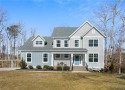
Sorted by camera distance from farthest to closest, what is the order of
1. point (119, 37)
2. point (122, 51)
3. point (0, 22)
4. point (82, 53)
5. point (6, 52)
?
1. point (6, 52)
2. point (0, 22)
3. point (119, 37)
4. point (122, 51)
5. point (82, 53)

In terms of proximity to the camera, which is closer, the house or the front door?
the house

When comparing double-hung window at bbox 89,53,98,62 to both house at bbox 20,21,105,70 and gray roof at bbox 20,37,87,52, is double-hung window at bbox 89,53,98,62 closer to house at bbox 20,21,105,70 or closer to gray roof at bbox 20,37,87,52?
house at bbox 20,21,105,70

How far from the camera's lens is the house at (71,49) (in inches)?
1478

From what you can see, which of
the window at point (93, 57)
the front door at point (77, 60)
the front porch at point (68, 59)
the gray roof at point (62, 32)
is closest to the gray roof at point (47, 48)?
the front porch at point (68, 59)

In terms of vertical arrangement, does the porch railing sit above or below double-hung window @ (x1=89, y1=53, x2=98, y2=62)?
below

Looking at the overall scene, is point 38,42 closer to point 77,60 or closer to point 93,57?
point 77,60

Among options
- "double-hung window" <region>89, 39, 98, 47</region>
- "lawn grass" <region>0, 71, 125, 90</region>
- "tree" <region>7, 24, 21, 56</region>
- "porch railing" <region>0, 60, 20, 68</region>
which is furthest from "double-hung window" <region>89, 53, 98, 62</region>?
"tree" <region>7, 24, 21, 56</region>

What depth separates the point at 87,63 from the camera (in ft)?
123

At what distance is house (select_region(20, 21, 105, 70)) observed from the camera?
37.5 metres

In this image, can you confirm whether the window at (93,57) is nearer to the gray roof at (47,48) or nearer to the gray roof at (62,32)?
the gray roof at (47,48)

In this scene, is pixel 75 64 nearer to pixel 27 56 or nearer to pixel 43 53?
pixel 43 53

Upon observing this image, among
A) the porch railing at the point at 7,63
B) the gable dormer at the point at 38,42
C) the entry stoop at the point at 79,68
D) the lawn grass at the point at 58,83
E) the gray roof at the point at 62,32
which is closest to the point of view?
the lawn grass at the point at 58,83

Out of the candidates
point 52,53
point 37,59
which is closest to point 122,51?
point 52,53

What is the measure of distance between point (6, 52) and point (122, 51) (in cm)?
3917
